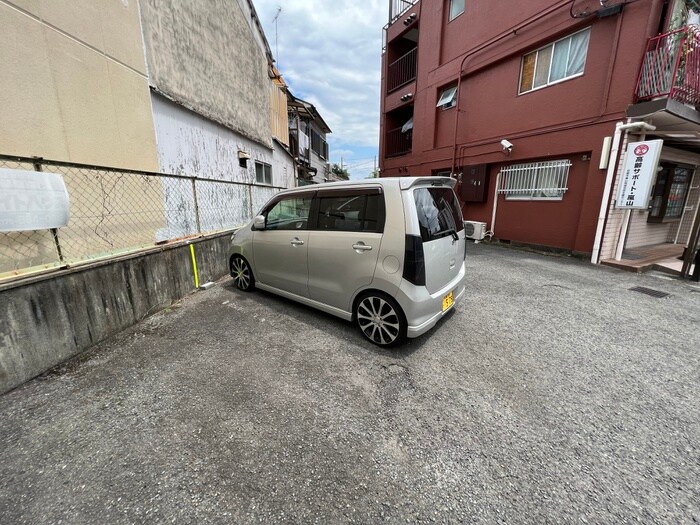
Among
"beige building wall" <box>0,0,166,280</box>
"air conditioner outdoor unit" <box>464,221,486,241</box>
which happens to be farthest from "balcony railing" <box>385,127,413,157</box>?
"beige building wall" <box>0,0,166,280</box>

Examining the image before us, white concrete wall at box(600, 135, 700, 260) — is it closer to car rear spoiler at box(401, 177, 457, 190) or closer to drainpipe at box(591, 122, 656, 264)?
drainpipe at box(591, 122, 656, 264)

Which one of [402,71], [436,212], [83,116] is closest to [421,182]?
[436,212]

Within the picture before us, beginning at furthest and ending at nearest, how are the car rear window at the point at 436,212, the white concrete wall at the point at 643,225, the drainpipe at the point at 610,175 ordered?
the white concrete wall at the point at 643,225 < the drainpipe at the point at 610,175 < the car rear window at the point at 436,212

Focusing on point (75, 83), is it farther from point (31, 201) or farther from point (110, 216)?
point (31, 201)

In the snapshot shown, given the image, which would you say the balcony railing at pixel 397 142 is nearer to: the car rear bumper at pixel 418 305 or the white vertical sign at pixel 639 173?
the white vertical sign at pixel 639 173

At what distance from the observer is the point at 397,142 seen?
43.4ft

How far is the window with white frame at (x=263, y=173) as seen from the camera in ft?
31.1

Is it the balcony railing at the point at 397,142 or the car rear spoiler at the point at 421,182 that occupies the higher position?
the balcony railing at the point at 397,142

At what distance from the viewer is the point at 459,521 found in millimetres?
1374

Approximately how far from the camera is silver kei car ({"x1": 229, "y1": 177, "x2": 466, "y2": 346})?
8.48 feet

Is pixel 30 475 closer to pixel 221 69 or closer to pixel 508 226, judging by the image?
pixel 221 69

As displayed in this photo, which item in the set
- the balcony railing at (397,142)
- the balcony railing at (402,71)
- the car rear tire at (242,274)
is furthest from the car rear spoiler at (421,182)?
the balcony railing at (402,71)

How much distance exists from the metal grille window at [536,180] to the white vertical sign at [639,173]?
4.25 ft

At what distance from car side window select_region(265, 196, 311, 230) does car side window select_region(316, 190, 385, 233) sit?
0.84ft
